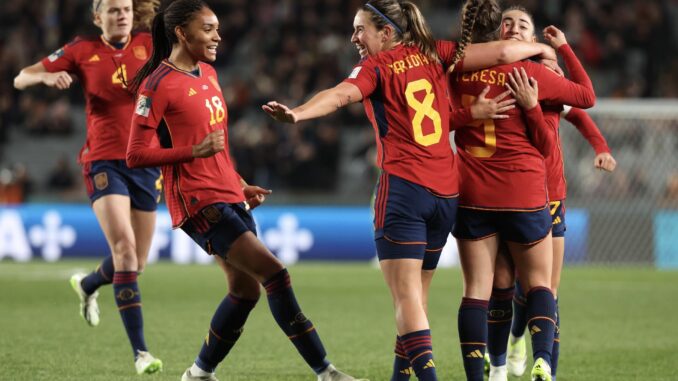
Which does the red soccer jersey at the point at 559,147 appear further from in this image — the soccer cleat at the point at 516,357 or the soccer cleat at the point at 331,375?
the soccer cleat at the point at 331,375

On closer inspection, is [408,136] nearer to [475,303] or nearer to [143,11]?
[475,303]

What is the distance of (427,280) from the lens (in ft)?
20.1

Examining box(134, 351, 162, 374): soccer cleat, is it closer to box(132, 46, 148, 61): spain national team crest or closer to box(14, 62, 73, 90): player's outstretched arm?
box(14, 62, 73, 90): player's outstretched arm

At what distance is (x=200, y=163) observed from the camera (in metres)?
6.01

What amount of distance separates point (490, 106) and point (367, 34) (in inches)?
28.2

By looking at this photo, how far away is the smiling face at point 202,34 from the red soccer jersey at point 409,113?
3.33ft

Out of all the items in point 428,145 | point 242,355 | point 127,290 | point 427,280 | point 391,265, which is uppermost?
point 428,145

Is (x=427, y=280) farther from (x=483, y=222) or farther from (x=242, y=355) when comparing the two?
(x=242, y=355)

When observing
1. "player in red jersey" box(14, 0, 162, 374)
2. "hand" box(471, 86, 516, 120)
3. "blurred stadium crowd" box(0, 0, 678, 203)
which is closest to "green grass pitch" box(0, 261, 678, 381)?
"player in red jersey" box(14, 0, 162, 374)

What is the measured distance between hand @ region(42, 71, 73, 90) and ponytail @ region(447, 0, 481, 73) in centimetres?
289

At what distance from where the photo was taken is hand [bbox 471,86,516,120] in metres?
5.56

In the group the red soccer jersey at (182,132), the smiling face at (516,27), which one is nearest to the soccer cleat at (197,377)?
the red soccer jersey at (182,132)

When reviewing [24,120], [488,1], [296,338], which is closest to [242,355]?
[296,338]

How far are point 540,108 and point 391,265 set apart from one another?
1159mm
